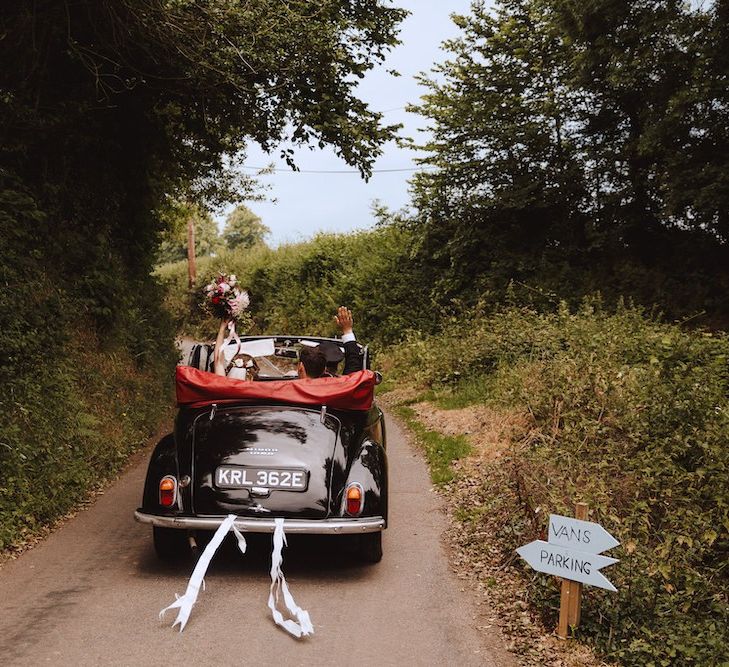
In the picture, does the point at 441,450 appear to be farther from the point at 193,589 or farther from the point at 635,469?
the point at 193,589

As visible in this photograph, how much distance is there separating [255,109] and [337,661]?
9.27 meters

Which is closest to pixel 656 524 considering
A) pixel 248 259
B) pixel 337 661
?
pixel 337 661

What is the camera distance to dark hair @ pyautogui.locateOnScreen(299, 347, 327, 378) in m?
6.59

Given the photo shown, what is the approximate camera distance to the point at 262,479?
5.43 m

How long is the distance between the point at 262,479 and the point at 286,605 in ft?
3.05

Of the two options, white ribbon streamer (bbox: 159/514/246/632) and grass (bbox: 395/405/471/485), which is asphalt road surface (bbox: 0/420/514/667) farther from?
grass (bbox: 395/405/471/485)

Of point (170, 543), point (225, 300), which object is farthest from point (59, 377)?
point (170, 543)

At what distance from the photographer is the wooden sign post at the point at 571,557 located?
4.39 m

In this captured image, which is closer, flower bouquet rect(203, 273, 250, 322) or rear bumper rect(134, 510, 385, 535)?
rear bumper rect(134, 510, 385, 535)

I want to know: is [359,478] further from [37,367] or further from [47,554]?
[37,367]

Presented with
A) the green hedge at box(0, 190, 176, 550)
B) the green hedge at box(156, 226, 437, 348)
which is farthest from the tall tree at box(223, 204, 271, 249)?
the green hedge at box(0, 190, 176, 550)

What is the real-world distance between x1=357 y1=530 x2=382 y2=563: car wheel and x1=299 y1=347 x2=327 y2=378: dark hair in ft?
5.05

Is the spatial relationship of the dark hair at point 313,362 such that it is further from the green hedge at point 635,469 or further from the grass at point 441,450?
the grass at point 441,450

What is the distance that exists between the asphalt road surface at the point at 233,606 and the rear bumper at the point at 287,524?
0.48 metres
